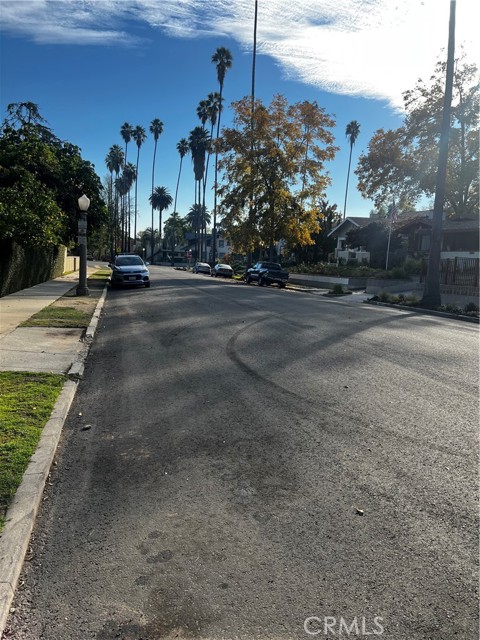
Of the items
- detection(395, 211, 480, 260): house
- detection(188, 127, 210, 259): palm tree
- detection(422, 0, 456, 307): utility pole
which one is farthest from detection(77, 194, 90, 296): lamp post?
detection(188, 127, 210, 259): palm tree

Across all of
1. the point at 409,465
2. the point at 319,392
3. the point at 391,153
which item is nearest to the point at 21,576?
the point at 409,465

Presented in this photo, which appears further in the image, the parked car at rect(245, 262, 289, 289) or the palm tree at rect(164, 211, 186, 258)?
the palm tree at rect(164, 211, 186, 258)

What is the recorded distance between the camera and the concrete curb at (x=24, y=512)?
2.65 m

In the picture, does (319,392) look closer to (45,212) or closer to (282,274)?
(45,212)

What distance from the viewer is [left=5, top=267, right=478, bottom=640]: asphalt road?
98.9 inches

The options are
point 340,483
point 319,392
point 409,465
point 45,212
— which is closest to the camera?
A: point 340,483

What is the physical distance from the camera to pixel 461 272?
922 inches

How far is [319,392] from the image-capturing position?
20.1 feet

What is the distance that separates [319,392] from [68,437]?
297cm
